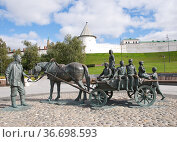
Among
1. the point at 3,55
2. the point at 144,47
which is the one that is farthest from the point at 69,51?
the point at 144,47

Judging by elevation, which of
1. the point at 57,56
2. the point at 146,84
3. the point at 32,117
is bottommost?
the point at 32,117

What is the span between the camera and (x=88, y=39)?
74.9m

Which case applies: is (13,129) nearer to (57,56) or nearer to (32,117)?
(32,117)

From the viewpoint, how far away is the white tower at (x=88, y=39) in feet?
244

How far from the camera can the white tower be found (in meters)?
74.5

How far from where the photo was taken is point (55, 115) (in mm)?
5566

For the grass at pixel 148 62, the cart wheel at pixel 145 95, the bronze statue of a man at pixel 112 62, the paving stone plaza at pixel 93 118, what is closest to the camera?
the paving stone plaza at pixel 93 118

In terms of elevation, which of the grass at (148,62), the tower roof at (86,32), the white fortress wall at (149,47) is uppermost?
the tower roof at (86,32)

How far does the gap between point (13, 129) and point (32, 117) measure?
1195 mm

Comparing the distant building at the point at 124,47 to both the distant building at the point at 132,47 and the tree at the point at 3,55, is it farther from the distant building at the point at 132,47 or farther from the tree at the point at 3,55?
the tree at the point at 3,55

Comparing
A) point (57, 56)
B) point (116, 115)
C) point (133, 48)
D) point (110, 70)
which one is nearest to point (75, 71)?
point (110, 70)

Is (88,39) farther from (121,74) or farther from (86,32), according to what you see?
(121,74)

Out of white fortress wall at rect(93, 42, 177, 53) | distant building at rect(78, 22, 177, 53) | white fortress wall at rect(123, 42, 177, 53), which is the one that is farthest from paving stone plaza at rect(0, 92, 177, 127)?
white fortress wall at rect(123, 42, 177, 53)

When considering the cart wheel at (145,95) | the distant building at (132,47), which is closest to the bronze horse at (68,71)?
the cart wheel at (145,95)
